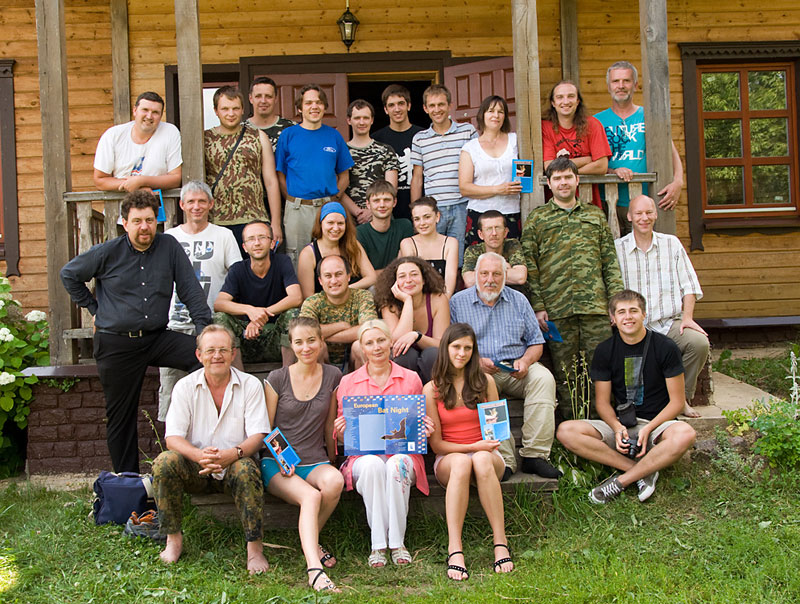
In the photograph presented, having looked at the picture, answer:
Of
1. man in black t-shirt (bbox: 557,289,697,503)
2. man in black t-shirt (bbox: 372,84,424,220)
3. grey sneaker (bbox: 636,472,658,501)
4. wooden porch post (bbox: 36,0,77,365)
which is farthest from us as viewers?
man in black t-shirt (bbox: 372,84,424,220)

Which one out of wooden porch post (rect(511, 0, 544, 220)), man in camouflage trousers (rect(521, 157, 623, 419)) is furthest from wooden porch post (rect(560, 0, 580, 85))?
man in camouflage trousers (rect(521, 157, 623, 419))

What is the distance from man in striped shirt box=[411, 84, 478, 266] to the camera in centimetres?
583

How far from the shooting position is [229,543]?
4.14 metres

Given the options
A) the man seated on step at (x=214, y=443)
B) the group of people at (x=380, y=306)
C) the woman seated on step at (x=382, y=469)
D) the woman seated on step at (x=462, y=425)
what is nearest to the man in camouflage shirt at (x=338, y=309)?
the group of people at (x=380, y=306)

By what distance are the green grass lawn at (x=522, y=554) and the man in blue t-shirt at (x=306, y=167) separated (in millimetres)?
2259

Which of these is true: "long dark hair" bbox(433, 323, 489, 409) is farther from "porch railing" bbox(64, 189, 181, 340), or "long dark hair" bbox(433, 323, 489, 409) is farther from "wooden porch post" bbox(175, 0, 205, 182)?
"porch railing" bbox(64, 189, 181, 340)

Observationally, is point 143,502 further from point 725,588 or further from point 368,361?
point 725,588

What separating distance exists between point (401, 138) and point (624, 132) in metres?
1.73

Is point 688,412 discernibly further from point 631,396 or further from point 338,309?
point 338,309

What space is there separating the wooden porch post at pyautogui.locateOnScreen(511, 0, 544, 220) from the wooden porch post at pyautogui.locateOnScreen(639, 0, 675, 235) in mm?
814

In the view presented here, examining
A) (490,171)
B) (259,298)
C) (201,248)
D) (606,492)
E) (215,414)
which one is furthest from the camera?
(490,171)

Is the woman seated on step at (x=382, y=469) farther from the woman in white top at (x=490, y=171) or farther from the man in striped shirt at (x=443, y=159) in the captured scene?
the man in striped shirt at (x=443, y=159)

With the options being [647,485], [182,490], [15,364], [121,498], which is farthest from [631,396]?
[15,364]

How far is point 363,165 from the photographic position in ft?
19.9
